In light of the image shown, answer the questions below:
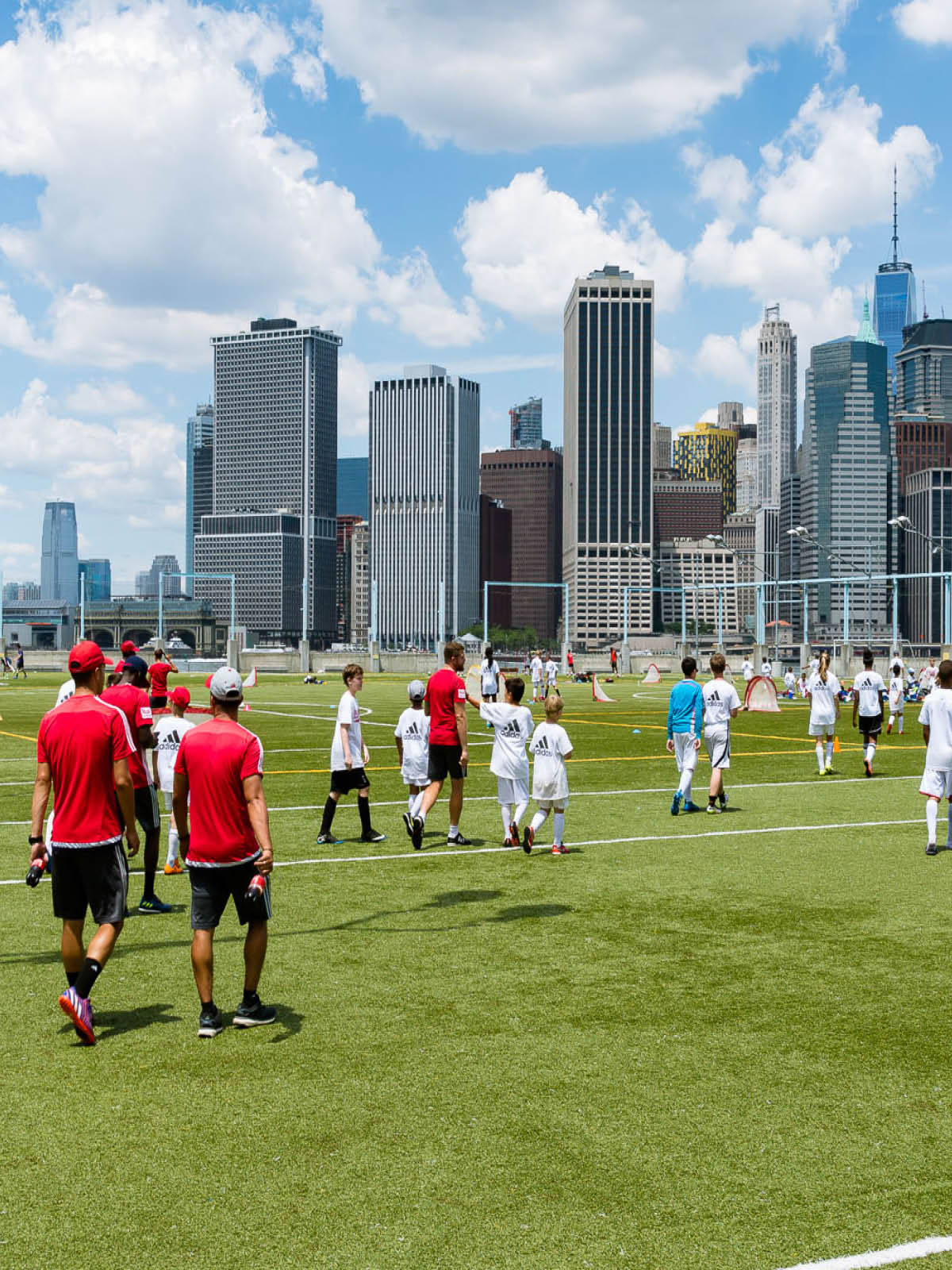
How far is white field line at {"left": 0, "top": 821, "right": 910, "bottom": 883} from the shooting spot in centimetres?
1215

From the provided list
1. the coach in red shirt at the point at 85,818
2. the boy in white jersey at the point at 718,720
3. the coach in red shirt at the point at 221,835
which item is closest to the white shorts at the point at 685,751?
the boy in white jersey at the point at 718,720

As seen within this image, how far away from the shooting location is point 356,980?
7.87 meters

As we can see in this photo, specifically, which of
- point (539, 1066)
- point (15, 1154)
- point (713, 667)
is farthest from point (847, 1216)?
point (713, 667)

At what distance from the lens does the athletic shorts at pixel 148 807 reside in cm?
1050

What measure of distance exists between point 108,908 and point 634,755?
17417 millimetres

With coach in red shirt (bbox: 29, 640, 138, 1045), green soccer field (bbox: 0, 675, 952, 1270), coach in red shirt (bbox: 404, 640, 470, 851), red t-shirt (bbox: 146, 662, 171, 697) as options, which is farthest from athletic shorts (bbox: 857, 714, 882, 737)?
coach in red shirt (bbox: 29, 640, 138, 1045)

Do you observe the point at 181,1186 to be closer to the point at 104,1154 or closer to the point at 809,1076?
the point at 104,1154

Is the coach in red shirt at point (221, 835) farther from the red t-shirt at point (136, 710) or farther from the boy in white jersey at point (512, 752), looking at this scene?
the boy in white jersey at point (512, 752)

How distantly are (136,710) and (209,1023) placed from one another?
436 cm

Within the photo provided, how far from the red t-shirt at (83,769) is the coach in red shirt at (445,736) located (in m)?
6.22

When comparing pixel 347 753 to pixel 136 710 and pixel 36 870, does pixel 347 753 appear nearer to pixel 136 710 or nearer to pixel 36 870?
pixel 136 710

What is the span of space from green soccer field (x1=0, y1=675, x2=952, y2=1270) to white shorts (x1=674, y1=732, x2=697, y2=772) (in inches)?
116

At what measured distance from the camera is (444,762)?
13.2 meters

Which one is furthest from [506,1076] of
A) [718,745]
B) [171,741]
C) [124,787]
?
[718,745]
